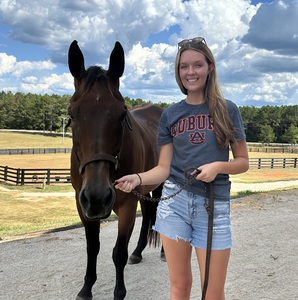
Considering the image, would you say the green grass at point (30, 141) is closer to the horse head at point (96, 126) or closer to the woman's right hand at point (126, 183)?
the horse head at point (96, 126)

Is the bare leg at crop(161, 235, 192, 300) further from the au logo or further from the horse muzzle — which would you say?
the au logo

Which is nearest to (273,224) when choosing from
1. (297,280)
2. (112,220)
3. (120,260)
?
(297,280)

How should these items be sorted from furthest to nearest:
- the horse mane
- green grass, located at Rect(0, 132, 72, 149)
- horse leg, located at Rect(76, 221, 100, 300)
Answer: green grass, located at Rect(0, 132, 72, 149) < horse leg, located at Rect(76, 221, 100, 300) < the horse mane

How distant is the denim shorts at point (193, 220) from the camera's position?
216 cm

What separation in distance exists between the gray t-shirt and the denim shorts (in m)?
0.06

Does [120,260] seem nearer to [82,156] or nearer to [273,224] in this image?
[82,156]

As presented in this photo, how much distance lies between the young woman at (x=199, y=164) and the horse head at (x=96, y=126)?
0.54 feet

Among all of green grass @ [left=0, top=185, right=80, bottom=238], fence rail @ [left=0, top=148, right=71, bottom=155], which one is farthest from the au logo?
fence rail @ [left=0, top=148, right=71, bottom=155]

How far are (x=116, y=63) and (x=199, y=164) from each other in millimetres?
1151

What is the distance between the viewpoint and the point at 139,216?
7.55 metres

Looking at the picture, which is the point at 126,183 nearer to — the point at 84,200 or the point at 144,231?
the point at 84,200

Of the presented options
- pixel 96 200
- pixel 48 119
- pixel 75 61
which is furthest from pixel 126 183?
pixel 48 119

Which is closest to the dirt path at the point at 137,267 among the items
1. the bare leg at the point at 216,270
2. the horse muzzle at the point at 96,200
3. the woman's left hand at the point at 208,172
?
the bare leg at the point at 216,270

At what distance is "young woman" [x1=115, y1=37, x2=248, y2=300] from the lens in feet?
7.03
